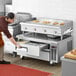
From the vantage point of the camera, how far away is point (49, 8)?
15.5ft

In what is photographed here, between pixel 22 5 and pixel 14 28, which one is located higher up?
pixel 22 5

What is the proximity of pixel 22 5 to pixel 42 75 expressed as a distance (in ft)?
6.71

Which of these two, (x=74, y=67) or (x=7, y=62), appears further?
(x=7, y=62)

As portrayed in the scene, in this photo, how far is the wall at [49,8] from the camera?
14.8ft

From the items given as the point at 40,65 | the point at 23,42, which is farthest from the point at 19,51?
the point at 40,65

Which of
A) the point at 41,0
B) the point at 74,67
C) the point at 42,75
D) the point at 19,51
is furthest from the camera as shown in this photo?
the point at 41,0

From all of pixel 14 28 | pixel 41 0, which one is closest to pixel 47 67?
pixel 14 28

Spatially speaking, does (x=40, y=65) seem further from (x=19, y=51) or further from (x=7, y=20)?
(x=7, y=20)

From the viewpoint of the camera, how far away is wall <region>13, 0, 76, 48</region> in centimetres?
451

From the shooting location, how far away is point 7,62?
4.17 m

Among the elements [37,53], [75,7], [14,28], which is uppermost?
[75,7]

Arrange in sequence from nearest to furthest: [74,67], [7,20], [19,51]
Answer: [74,67]
[7,20]
[19,51]

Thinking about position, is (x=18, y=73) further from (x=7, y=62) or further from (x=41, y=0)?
(x=41, y=0)

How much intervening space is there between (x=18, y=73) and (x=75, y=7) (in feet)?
5.94
